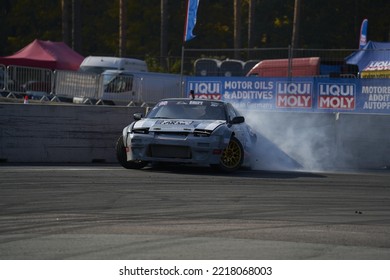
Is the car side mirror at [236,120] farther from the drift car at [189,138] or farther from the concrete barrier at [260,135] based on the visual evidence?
the concrete barrier at [260,135]

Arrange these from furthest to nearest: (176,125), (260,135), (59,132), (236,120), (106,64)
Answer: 1. (106,64)
2. (260,135)
3. (59,132)
4. (236,120)
5. (176,125)

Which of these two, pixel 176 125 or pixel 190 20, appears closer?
pixel 176 125

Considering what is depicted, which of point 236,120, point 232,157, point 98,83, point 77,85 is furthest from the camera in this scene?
point 98,83

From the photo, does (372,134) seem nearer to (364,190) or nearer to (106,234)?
(364,190)

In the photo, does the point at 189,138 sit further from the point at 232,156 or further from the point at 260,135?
the point at 260,135

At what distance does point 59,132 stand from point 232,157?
152 inches

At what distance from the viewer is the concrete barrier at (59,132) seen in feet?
55.8

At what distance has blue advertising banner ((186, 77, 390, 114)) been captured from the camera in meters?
20.9

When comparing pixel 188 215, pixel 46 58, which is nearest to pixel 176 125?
pixel 188 215

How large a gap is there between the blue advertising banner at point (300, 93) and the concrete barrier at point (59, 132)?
5304 millimetres

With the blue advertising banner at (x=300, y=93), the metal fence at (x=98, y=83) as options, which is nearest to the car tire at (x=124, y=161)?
the blue advertising banner at (x=300, y=93)

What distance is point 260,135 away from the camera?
17.8 metres

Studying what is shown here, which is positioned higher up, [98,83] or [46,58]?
[46,58]

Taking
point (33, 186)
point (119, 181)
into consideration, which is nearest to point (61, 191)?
point (33, 186)
